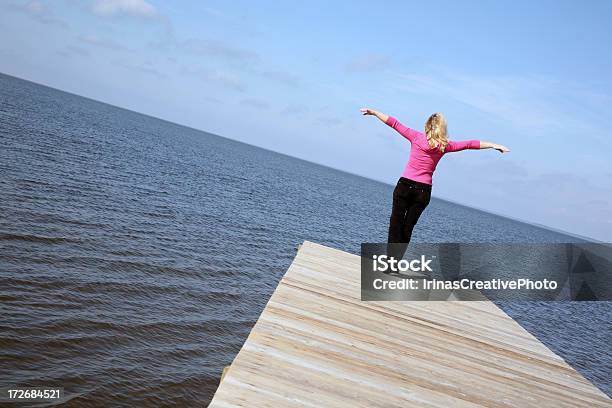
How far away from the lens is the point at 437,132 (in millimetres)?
6562

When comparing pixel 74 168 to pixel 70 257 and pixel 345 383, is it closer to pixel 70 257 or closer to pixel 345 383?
pixel 70 257

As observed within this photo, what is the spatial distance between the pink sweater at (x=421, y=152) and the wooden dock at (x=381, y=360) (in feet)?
5.84

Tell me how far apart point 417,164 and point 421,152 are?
0.19m

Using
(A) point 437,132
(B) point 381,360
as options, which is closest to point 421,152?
(A) point 437,132

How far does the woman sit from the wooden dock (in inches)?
45.8

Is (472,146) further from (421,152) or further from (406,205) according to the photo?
(406,205)

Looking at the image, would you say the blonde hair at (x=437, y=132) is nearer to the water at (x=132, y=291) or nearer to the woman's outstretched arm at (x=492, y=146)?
the woman's outstretched arm at (x=492, y=146)

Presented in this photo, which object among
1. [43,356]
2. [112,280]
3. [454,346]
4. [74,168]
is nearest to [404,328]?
[454,346]

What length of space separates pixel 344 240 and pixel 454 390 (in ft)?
89.4

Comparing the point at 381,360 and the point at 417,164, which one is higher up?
the point at 417,164

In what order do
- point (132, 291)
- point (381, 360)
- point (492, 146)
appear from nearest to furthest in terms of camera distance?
point (381, 360) < point (492, 146) < point (132, 291)

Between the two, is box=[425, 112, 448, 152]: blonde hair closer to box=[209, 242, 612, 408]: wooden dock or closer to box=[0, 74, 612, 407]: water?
box=[209, 242, 612, 408]: wooden dock

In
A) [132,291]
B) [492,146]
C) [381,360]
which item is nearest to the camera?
[381,360]

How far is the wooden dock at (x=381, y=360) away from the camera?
336 cm
